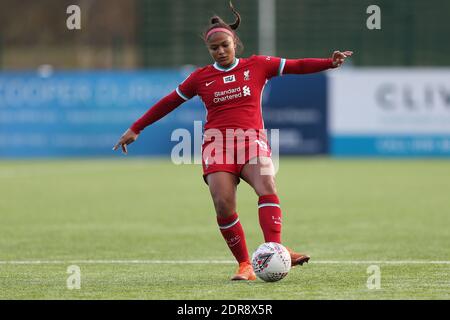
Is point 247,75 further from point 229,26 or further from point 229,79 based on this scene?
point 229,26

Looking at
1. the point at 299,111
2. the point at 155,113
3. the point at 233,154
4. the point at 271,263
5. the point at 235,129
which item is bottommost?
the point at 299,111

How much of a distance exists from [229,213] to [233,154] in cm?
44

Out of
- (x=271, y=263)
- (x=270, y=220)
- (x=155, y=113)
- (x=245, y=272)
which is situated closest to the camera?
(x=271, y=263)

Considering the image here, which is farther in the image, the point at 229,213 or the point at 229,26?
the point at 229,26

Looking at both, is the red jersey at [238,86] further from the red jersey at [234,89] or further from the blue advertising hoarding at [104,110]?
the blue advertising hoarding at [104,110]

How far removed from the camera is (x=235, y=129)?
8.36 m

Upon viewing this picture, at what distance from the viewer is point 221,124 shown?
27.5 feet

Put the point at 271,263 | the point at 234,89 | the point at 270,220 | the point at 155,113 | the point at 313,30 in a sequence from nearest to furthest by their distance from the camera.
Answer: the point at 271,263, the point at 270,220, the point at 234,89, the point at 155,113, the point at 313,30

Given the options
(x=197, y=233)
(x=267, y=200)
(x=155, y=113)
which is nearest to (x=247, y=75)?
(x=155, y=113)

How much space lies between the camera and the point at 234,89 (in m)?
8.38

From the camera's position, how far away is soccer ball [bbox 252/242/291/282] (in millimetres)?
7879

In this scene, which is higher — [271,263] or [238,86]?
[238,86]

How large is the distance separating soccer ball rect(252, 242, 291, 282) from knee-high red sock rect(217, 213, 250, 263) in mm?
471

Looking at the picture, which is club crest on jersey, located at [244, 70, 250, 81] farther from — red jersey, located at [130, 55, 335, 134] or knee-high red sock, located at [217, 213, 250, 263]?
knee-high red sock, located at [217, 213, 250, 263]
